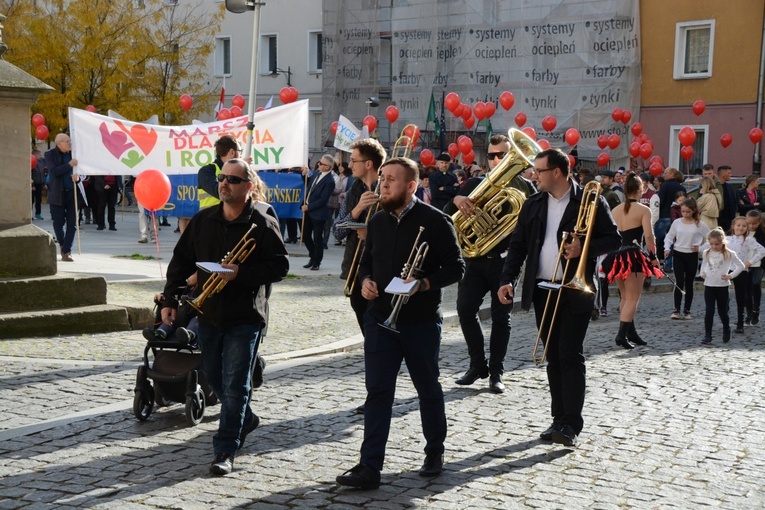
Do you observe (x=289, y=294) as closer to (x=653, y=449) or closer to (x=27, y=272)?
(x=27, y=272)

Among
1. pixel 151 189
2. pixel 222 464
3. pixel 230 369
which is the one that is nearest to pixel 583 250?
pixel 230 369

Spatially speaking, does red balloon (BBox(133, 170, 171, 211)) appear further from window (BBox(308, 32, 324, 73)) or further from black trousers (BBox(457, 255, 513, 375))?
window (BBox(308, 32, 324, 73))

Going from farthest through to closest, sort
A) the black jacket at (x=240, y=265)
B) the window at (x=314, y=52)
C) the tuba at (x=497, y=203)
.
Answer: the window at (x=314, y=52) → the tuba at (x=497, y=203) → the black jacket at (x=240, y=265)

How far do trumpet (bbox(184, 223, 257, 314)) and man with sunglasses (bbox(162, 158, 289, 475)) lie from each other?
1.0 inches

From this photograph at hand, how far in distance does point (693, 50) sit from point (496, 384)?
28128 millimetres

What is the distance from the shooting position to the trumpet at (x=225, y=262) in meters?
6.24

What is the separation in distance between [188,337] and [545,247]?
2388 mm

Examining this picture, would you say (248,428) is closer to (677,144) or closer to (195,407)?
(195,407)

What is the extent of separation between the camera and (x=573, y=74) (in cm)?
3381

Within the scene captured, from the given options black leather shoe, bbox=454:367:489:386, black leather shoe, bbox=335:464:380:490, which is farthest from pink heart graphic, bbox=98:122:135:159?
black leather shoe, bbox=335:464:380:490

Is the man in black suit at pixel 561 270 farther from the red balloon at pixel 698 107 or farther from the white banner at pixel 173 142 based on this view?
the red balloon at pixel 698 107

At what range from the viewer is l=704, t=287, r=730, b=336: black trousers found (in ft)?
40.8

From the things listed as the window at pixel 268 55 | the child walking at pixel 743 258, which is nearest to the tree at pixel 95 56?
the window at pixel 268 55

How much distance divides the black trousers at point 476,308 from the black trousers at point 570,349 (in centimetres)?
157
